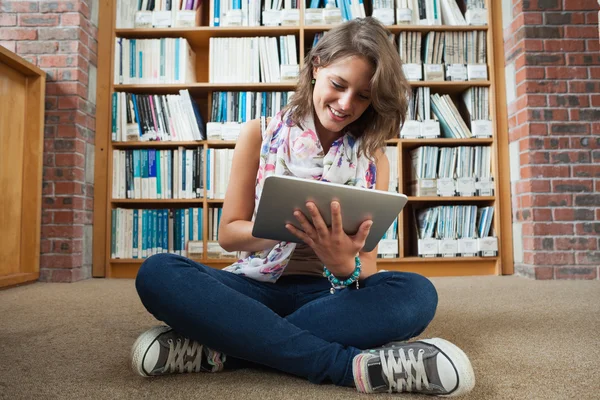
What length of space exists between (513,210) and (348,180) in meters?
1.90

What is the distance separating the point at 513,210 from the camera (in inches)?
106

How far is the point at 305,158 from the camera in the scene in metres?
1.15

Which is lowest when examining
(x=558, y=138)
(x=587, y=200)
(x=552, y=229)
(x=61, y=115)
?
(x=552, y=229)

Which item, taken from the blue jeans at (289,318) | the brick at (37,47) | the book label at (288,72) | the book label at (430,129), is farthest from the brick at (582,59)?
the brick at (37,47)

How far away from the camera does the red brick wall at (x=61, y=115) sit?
2490 mm

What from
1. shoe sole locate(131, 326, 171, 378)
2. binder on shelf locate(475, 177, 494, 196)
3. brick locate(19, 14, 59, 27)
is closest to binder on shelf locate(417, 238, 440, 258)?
binder on shelf locate(475, 177, 494, 196)

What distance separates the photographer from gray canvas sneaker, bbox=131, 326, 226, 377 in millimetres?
835

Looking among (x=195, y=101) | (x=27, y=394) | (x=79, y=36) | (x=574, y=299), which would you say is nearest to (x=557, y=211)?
(x=574, y=299)

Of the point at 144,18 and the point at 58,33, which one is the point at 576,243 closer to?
the point at 144,18

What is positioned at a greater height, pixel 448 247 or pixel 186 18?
pixel 186 18

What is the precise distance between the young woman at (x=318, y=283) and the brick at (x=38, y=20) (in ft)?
6.57

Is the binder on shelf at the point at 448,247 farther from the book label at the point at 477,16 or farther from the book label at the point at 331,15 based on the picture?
the book label at the point at 331,15

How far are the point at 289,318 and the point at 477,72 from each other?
7.51 ft

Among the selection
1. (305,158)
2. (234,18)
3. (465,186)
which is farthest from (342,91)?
(234,18)
